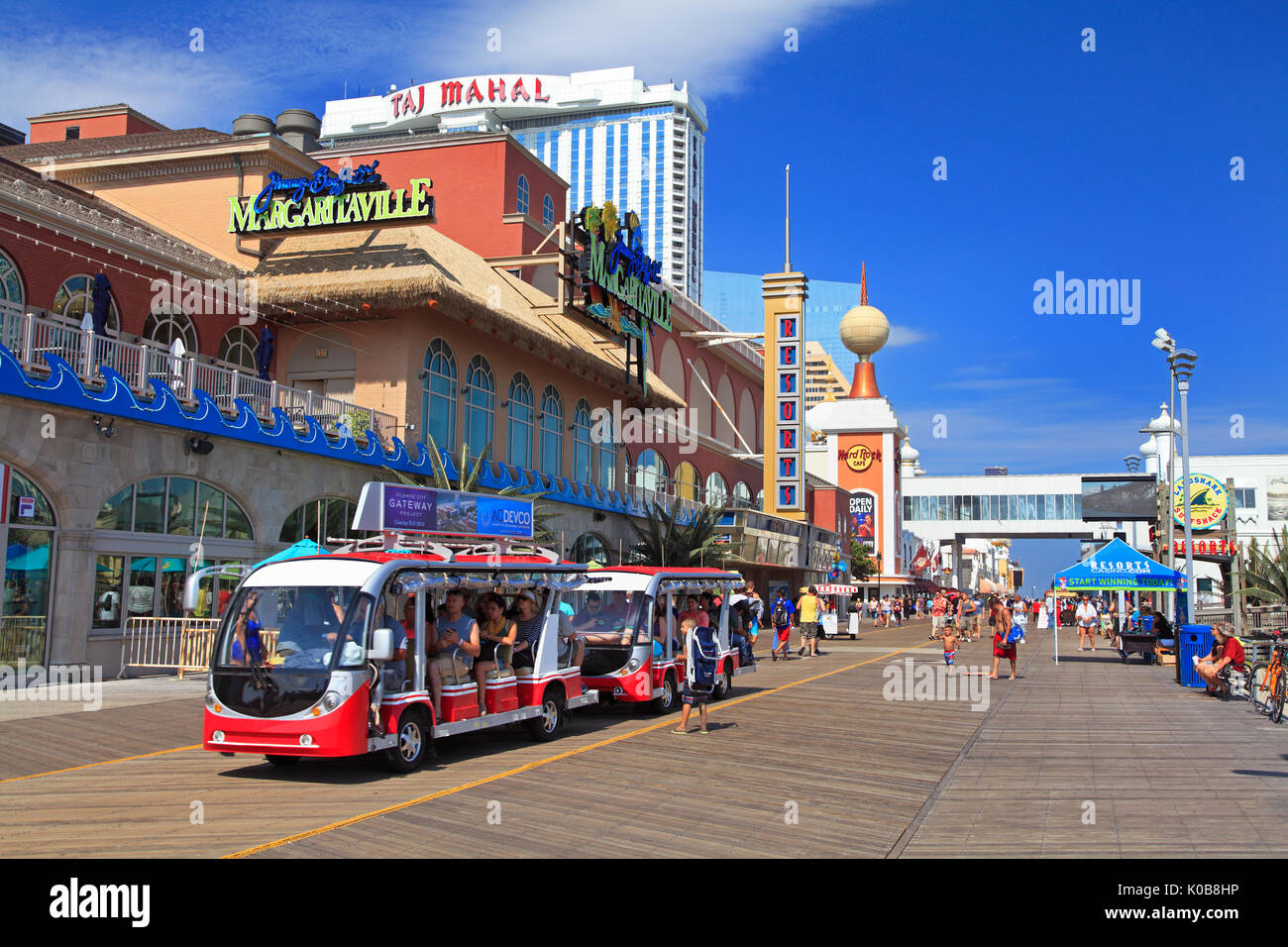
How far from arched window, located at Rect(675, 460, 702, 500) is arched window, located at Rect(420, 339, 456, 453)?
817 inches

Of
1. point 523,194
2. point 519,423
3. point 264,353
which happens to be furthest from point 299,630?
point 523,194

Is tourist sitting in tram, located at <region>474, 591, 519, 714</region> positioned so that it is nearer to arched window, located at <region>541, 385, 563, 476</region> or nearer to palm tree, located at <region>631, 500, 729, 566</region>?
arched window, located at <region>541, 385, 563, 476</region>

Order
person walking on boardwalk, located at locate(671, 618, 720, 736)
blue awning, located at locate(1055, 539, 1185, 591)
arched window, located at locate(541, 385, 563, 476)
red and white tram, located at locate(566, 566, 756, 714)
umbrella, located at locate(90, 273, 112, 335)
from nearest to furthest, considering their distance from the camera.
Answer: person walking on boardwalk, located at locate(671, 618, 720, 736) < red and white tram, located at locate(566, 566, 756, 714) < umbrella, located at locate(90, 273, 112, 335) < blue awning, located at locate(1055, 539, 1185, 591) < arched window, located at locate(541, 385, 563, 476)

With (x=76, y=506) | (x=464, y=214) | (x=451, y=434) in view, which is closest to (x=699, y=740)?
(x=76, y=506)

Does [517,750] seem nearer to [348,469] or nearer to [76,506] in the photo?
[76,506]

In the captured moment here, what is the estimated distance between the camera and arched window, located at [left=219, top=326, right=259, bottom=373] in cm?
2830

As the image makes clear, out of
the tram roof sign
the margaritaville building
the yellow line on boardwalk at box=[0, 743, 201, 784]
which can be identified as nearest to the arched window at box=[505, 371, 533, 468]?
the margaritaville building

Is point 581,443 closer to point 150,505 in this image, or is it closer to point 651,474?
point 651,474

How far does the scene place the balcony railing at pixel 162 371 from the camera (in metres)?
18.5

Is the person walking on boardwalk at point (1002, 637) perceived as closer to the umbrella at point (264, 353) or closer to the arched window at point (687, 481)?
the umbrella at point (264, 353)

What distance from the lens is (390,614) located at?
11.3 meters

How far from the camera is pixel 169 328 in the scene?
26.1 meters

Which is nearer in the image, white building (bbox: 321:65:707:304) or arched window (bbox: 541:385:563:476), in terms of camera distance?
arched window (bbox: 541:385:563:476)

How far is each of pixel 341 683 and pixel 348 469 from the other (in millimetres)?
16315
